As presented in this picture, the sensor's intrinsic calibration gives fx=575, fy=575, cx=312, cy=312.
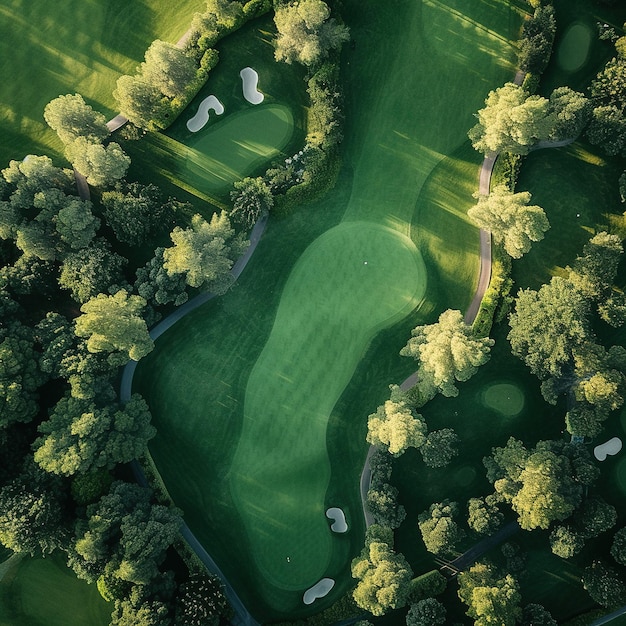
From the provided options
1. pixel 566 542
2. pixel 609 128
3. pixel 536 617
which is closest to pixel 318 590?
pixel 536 617

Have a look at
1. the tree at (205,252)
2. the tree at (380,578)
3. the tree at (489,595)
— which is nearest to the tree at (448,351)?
the tree at (380,578)

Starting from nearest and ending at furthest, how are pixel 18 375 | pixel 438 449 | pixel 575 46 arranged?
pixel 18 375 < pixel 438 449 < pixel 575 46

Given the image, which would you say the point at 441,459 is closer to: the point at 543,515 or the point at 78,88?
the point at 543,515

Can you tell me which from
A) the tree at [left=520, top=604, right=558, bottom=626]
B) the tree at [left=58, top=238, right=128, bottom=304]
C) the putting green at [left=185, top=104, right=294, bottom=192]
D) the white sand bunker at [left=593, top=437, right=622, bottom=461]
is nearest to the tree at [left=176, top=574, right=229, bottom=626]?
the tree at [left=520, top=604, right=558, bottom=626]

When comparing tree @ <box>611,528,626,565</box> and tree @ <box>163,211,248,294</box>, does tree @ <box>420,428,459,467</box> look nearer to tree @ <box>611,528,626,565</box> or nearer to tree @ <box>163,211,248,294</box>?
tree @ <box>611,528,626,565</box>

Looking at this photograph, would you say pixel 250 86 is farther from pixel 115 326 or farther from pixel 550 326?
pixel 550 326

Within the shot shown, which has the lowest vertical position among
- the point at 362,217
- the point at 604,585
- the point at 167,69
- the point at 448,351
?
the point at 604,585

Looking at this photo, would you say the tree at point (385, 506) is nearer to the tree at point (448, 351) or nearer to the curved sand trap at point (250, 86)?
the tree at point (448, 351)

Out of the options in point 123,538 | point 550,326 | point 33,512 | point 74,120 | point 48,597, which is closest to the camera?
point 33,512
